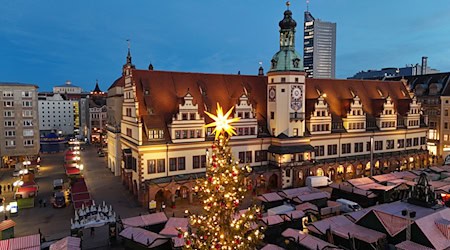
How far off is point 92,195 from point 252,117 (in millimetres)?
23069

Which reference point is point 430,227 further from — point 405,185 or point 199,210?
point 199,210

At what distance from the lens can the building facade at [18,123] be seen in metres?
57.8

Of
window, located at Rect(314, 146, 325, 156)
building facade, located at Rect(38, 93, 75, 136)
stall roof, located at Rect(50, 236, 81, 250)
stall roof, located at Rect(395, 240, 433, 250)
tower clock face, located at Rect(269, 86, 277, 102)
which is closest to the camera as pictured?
stall roof, located at Rect(395, 240, 433, 250)

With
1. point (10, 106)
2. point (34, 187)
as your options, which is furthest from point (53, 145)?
point (34, 187)

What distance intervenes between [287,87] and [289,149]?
8.35m

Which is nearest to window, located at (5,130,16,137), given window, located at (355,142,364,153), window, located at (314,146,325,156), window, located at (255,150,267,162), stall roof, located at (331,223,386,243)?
window, located at (255,150,267,162)

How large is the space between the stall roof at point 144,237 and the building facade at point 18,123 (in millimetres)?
43537

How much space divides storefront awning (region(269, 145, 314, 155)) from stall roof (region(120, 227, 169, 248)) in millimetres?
22797

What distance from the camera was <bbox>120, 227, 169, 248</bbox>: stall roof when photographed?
78.0 ft

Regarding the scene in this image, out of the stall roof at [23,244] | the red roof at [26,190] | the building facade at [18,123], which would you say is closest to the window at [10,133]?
the building facade at [18,123]

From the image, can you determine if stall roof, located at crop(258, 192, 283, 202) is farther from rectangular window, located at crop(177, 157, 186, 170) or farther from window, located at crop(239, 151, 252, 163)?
rectangular window, located at crop(177, 157, 186, 170)

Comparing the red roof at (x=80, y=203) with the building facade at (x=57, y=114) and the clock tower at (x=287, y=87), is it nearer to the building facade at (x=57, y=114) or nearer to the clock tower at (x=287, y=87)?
the clock tower at (x=287, y=87)

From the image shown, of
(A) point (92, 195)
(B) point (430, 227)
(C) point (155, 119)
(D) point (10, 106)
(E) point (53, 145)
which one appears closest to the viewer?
(B) point (430, 227)

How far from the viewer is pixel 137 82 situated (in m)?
41.1
